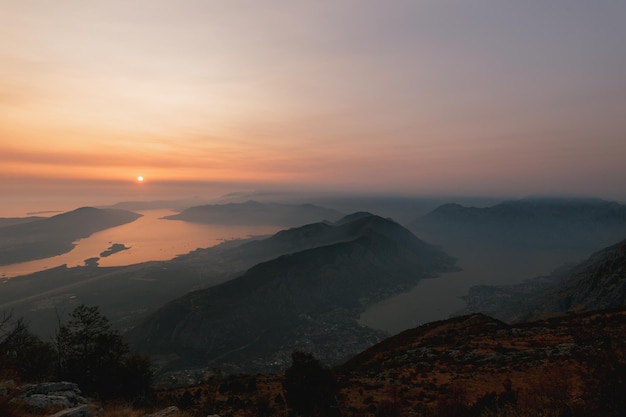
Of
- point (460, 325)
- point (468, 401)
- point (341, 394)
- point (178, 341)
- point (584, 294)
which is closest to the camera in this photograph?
point (468, 401)

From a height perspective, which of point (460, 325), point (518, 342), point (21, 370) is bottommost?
point (460, 325)

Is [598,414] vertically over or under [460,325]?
over

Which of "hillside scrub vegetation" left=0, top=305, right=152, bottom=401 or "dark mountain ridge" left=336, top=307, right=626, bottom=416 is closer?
"dark mountain ridge" left=336, top=307, right=626, bottom=416

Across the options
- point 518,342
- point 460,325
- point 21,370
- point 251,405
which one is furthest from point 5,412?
point 460,325

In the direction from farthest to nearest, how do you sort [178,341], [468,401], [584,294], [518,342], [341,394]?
[178,341], [584,294], [518,342], [341,394], [468,401]

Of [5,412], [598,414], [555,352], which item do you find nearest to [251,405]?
[5,412]

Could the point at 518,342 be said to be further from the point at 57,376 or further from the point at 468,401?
the point at 57,376

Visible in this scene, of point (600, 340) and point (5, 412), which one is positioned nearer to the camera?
point (5, 412)

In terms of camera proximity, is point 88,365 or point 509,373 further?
point 88,365

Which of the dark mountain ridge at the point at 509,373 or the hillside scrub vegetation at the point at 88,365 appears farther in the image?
the hillside scrub vegetation at the point at 88,365

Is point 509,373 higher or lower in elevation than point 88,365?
lower
